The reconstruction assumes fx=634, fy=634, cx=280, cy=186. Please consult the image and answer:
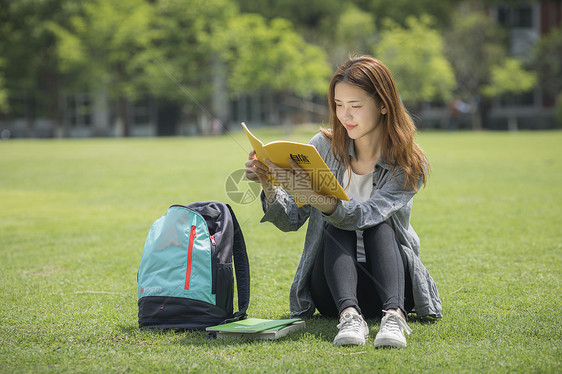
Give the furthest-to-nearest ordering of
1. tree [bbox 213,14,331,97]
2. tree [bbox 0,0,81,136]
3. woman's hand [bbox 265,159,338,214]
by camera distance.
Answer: tree [bbox 0,0,81,136] < tree [bbox 213,14,331,97] < woman's hand [bbox 265,159,338,214]

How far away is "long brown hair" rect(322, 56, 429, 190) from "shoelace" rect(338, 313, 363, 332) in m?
0.73

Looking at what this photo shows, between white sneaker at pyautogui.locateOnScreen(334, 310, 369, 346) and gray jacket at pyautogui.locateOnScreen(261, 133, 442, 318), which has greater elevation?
gray jacket at pyautogui.locateOnScreen(261, 133, 442, 318)

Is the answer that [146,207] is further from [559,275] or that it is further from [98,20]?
[98,20]

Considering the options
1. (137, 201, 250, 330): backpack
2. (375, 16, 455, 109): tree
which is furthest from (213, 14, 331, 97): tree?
(137, 201, 250, 330): backpack

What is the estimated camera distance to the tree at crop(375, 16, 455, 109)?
32.8m

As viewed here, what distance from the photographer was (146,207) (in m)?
8.48

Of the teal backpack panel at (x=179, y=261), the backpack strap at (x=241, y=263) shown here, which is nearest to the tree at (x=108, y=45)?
the backpack strap at (x=241, y=263)

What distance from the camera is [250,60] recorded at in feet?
105

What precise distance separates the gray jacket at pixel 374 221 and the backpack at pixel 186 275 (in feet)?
1.08

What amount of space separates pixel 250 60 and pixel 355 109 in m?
29.3

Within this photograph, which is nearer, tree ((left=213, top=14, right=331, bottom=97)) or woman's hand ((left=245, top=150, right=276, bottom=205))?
woman's hand ((left=245, top=150, right=276, bottom=205))

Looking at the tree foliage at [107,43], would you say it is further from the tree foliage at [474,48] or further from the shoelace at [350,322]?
the shoelace at [350,322]

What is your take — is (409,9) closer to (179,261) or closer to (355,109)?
(355,109)

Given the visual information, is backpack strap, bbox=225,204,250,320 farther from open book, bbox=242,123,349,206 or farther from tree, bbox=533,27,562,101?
tree, bbox=533,27,562,101
